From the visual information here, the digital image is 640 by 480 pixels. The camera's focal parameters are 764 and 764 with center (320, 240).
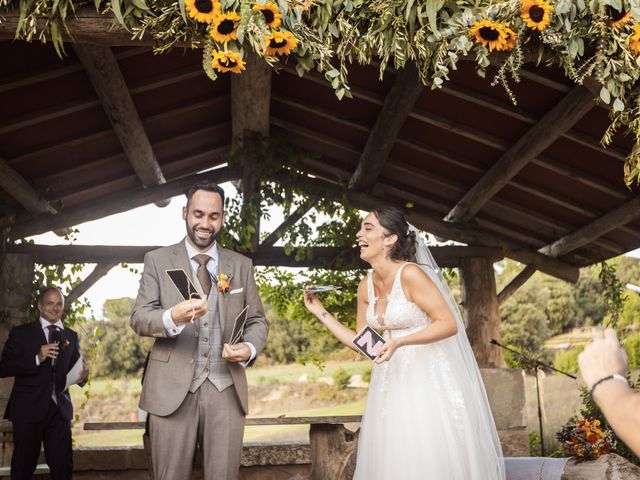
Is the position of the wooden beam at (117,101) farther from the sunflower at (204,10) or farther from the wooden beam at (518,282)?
the wooden beam at (518,282)

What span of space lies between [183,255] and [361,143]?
4455 millimetres

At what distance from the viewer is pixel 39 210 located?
7906 millimetres

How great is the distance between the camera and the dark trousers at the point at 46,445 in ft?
18.8

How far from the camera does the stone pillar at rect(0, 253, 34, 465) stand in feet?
25.3

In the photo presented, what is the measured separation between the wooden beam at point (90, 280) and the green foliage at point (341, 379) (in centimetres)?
984

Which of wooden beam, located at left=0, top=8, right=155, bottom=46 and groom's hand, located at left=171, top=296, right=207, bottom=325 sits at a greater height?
wooden beam, located at left=0, top=8, right=155, bottom=46

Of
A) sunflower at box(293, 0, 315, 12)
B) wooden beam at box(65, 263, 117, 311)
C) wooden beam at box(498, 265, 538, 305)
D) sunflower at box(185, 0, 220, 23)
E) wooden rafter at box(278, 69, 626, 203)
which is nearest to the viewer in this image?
sunflower at box(185, 0, 220, 23)

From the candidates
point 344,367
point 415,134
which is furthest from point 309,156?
point 344,367

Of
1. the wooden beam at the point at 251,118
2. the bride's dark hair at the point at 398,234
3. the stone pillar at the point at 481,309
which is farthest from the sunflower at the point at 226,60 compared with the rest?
the stone pillar at the point at 481,309

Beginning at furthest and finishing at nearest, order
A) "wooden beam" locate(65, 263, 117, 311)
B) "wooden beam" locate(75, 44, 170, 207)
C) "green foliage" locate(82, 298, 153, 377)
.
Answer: "green foliage" locate(82, 298, 153, 377), "wooden beam" locate(65, 263, 117, 311), "wooden beam" locate(75, 44, 170, 207)

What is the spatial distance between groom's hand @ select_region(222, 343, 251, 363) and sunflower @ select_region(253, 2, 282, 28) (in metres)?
1.51

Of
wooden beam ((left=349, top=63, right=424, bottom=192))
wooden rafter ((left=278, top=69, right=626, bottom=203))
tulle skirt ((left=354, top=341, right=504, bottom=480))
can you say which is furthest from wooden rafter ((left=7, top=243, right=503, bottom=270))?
tulle skirt ((left=354, top=341, right=504, bottom=480))

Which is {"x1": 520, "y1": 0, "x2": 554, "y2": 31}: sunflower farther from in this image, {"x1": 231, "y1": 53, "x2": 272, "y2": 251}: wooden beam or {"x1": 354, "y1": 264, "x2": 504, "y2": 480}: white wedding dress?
{"x1": 231, "y1": 53, "x2": 272, "y2": 251}: wooden beam

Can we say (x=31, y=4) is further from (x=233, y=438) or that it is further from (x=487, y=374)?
(x=487, y=374)
